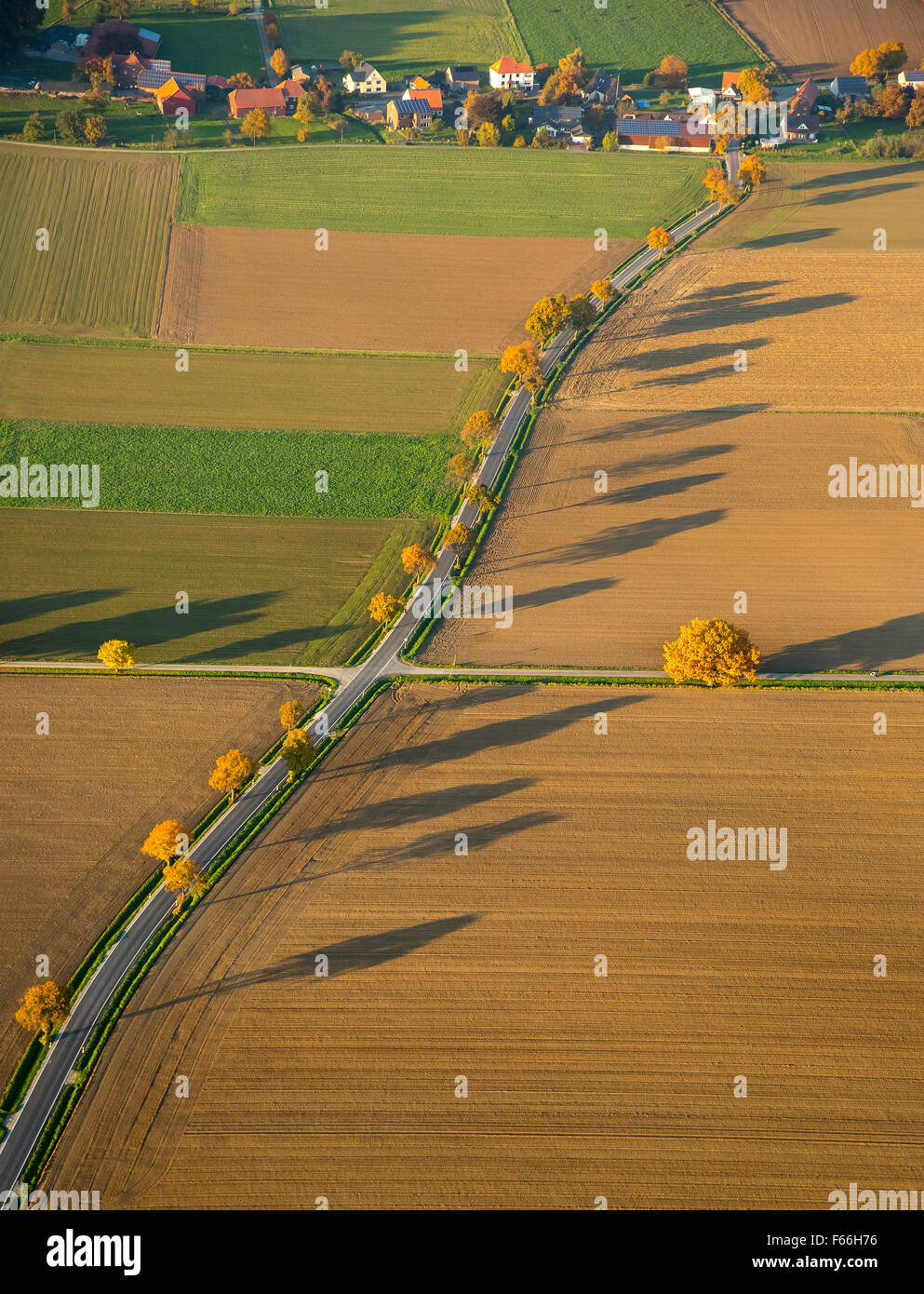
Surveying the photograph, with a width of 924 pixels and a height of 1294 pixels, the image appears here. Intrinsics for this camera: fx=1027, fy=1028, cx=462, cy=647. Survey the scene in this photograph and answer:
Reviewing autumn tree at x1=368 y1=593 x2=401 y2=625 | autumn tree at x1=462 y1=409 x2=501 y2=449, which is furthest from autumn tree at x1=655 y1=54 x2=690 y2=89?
autumn tree at x1=368 y1=593 x2=401 y2=625

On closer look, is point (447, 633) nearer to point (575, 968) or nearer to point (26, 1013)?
point (575, 968)

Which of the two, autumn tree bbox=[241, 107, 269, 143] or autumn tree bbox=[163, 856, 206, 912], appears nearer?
autumn tree bbox=[163, 856, 206, 912]

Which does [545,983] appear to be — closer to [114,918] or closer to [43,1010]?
[114,918]

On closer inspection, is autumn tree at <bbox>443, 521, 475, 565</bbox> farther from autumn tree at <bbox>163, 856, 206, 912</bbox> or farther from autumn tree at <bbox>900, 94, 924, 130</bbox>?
autumn tree at <bbox>900, 94, 924, 130</bbox>

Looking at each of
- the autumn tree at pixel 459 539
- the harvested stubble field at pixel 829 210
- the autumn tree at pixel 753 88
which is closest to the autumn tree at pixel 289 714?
the autumn tree at pixel 459 539
